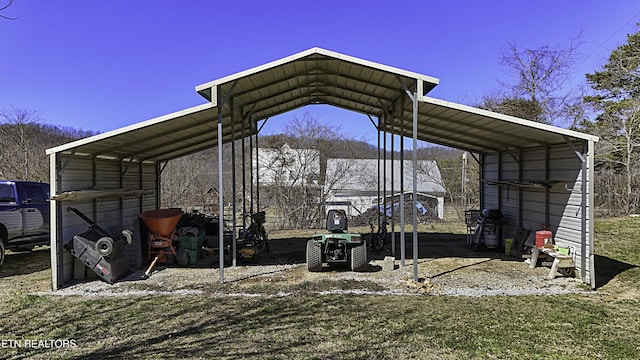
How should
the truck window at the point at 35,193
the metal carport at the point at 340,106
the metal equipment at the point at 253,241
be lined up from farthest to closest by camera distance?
the truck window at the point at 35,193 → the metal equipment at the point at 253,241 → the metal carport at the point at 340,106

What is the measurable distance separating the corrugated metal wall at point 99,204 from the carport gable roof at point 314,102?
0.28m

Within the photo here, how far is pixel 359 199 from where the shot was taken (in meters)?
19.1

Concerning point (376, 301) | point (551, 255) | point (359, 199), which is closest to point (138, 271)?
point (376, 301)

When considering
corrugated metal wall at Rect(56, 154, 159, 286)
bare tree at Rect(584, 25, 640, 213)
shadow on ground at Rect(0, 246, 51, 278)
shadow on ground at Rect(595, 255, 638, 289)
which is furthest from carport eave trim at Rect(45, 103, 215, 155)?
bare tree at Rect(584, 25, 640, 213)

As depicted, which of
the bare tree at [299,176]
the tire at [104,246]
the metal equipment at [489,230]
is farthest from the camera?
the bare tree at [299,176]

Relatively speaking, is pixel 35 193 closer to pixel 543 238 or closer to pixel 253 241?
pixel 253 241

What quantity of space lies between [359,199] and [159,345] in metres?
15.5

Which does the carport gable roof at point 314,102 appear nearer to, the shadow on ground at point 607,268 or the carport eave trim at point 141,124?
the carport eave trim at point 141,124

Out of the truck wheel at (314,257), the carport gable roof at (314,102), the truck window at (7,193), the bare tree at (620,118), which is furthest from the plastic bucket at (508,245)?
the truck window at (7,193)

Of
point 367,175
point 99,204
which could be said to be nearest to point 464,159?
point 367,175

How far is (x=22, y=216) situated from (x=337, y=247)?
254 inches

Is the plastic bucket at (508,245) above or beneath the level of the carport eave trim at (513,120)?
beneath

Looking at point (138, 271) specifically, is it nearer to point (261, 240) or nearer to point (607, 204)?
point (261, 240)

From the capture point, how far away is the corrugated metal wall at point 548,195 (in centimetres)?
678
